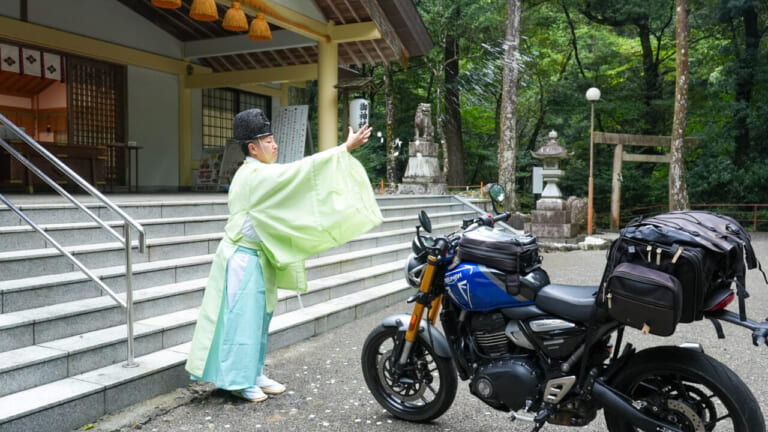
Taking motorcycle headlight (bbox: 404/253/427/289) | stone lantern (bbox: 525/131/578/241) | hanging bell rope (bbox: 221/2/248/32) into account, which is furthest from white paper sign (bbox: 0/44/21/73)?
stone lantern (bbox: 525/131/578/241)

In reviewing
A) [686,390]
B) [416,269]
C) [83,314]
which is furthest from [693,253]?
[83,314]

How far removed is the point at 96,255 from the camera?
4.76 metres

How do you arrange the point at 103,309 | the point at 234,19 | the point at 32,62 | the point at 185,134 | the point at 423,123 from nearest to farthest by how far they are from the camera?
the point at 103,309
the point at 234,19
the point at 32,62
the point at 185,134
the point at 423,123

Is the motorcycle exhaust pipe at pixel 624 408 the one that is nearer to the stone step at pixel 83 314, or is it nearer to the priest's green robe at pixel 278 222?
the priest's green robe at pixel 278 222

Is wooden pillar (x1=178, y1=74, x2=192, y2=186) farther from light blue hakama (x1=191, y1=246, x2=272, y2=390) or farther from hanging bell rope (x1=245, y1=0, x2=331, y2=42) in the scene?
light blue hakama (x1=191, y1=246, x2=272, y2=390)

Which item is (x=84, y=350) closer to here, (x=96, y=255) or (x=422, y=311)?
(x=96, y=255)

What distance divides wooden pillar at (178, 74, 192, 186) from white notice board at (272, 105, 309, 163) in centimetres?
193

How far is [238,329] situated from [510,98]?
42.8 ft

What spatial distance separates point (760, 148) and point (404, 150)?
13.3 m

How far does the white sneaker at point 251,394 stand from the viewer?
151 inches

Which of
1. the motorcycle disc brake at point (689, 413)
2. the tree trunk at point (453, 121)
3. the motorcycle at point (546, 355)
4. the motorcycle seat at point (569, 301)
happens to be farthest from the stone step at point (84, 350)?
the tree trunk at point (453, 121)

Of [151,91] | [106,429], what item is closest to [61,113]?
[151,91]

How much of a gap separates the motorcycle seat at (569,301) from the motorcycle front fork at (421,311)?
0.61m

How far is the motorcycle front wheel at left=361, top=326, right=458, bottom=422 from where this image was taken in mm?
3389
